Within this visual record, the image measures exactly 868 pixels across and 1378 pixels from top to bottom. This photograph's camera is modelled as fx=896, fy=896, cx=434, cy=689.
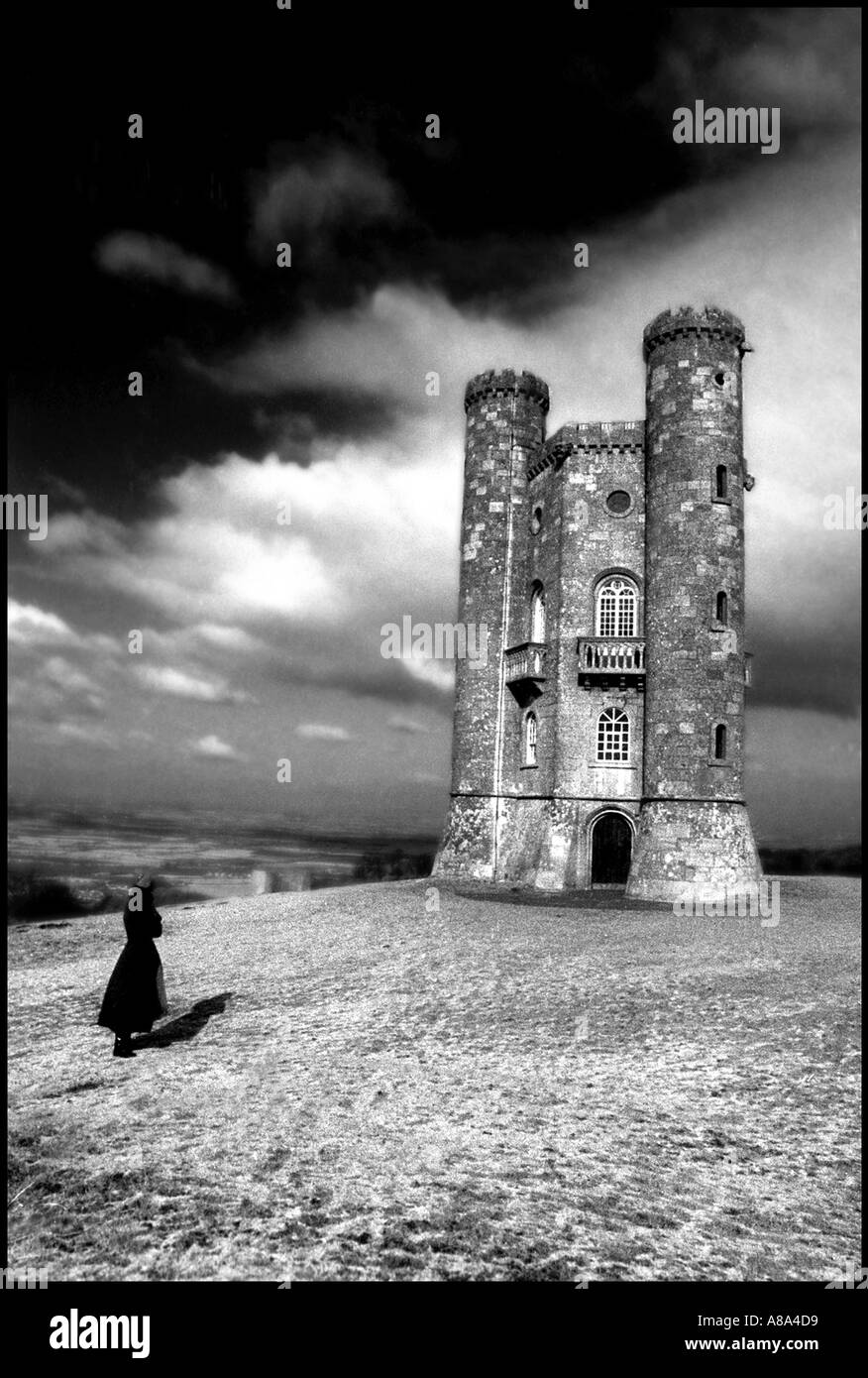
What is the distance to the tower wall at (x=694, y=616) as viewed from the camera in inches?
1000

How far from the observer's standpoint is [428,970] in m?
14.7

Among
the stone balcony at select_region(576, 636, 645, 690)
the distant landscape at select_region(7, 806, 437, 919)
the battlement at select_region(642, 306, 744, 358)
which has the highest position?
the battlement at select_region(642, 306, 744, 358)

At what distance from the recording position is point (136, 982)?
10.0m

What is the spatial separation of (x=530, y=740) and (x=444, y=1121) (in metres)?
23.2

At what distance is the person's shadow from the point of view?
10523 mm

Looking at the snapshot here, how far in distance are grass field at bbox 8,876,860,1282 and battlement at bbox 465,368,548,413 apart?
23.8 m

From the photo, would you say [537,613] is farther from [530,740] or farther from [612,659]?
[530,740]

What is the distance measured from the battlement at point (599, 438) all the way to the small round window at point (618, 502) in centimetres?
137

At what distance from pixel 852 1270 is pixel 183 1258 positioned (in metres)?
4.09

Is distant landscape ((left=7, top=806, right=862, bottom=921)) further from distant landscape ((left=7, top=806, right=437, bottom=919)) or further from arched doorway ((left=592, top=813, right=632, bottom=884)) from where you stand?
arched doorway ((left=592, top=813, right=632, bottom=884))

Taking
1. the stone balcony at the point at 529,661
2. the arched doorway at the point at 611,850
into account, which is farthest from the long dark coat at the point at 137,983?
the stone balcony at the point at 529,661

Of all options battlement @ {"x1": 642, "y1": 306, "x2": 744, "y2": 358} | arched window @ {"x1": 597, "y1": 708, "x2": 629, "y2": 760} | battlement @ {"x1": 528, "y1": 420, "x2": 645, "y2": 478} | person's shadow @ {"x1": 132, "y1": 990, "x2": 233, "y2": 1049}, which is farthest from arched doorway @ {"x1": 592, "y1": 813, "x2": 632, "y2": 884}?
person's shadow @ {"x1": 132, "y1": 990, "x2": 233, "y2": 1049}

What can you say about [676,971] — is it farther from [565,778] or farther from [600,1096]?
[565,778]

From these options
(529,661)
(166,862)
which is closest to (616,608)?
(529,661)
